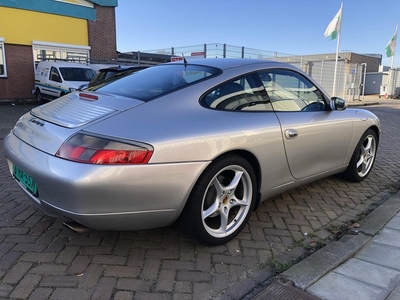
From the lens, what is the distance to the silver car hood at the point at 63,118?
2.31 meters

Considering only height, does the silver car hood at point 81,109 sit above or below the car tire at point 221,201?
above

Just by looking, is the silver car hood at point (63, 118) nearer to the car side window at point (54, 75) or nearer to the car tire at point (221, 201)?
the car tire at point (221, 201)

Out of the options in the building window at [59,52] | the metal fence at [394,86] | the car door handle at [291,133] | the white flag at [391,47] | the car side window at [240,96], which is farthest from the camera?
the white flag at [391,47]

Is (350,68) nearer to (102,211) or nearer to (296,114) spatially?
(296,114)

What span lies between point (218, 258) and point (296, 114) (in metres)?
1.55

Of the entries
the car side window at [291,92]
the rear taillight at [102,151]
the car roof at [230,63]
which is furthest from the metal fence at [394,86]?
the rear taillight at [102,151]

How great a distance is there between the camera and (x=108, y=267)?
243cm

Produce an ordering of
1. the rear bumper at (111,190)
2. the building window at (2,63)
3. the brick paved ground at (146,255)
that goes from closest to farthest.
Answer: the rear bumper at (111,190) < the brick paved ground at (146,255) < the building window at (2,63)

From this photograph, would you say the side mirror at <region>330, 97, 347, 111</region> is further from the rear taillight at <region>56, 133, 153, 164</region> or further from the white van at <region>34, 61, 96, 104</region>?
the white van at <region>34, 61, 96, 104</region>

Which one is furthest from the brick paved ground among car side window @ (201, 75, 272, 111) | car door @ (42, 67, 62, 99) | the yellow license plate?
car door @ (42, 67, 62, 99)

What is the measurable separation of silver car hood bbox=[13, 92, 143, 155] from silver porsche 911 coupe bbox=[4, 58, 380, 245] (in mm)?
10

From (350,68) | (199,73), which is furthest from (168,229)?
(350,68)

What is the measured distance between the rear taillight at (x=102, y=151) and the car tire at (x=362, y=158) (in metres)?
2.97

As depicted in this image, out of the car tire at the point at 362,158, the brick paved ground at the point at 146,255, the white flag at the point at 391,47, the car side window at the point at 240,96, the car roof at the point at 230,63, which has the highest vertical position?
A: the white flag at the point at 391,47
